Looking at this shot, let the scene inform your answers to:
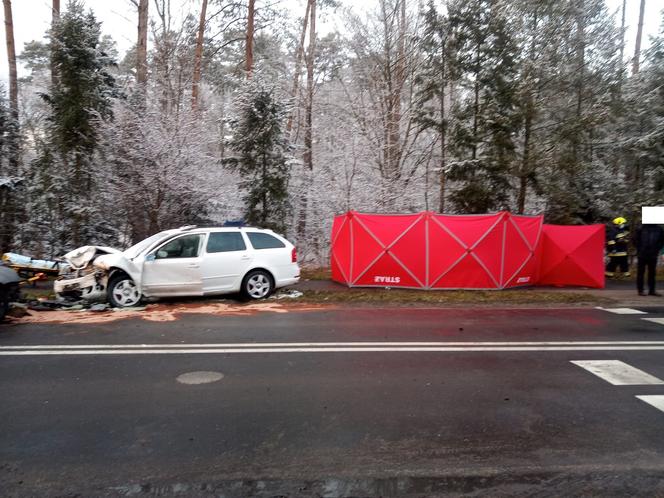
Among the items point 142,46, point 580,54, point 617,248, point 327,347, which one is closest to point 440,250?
point 327,347

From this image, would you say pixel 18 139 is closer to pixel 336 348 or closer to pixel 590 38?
pixel 336 348

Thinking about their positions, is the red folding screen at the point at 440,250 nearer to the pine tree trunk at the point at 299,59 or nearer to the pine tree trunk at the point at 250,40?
the pine tree trunk at the point at 250,40

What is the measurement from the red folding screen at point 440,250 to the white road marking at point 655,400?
7.15 m

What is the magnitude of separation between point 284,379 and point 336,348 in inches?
59.8

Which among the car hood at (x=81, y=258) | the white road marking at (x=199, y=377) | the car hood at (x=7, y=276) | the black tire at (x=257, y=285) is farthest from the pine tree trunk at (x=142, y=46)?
the white road marking at (x=199, y=377)

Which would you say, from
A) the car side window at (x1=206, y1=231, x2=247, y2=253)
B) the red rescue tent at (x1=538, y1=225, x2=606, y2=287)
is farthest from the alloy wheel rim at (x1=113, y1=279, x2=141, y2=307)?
the red rescue tent at (x1=538, y1=225, x2=606, y2=287)

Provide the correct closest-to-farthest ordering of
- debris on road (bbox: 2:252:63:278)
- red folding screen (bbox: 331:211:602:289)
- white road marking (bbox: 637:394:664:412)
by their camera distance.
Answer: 1. white road marking (bbox: 637:394:664:412)
2. debris on road (bbox: 2:252:63:278)
3. red folding screen (bbox: 331:211:602:289)

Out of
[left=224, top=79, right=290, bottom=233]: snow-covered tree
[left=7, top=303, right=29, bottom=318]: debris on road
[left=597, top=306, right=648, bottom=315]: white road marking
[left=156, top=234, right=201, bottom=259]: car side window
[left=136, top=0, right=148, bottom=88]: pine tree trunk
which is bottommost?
[left=597, top=306, right=648, bottom=315]: white road marking

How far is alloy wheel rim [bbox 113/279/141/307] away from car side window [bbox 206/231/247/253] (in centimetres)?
167

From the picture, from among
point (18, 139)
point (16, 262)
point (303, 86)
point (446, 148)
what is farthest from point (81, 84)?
point (446, 148)

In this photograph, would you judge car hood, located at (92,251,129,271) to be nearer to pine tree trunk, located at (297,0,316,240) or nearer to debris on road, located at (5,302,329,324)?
debris on road, located at (5,302,329,324)

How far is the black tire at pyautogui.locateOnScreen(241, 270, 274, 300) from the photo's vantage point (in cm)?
1104

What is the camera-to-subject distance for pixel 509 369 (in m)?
5.95

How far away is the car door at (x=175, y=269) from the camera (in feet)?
33.8
